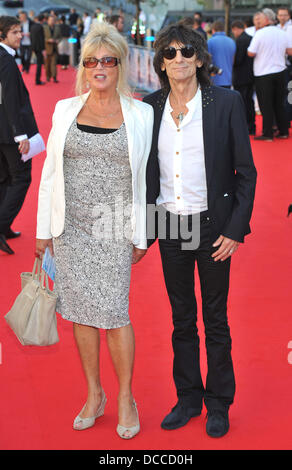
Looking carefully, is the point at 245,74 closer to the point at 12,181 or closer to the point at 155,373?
the point at 12,181

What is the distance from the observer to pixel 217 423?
3566mm

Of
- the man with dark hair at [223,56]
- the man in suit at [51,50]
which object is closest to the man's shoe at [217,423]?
the man with dark hair at [223,56]

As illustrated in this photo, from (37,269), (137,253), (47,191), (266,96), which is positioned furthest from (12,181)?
(266,96)

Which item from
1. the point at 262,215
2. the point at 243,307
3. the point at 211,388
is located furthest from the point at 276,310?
the point at 262,215

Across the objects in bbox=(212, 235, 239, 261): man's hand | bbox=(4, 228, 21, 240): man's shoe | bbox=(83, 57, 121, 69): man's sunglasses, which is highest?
bbox=(83, 57, 121, 69): man's sunglasses

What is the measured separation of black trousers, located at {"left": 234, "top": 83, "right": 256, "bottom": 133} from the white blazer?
8.86 metres

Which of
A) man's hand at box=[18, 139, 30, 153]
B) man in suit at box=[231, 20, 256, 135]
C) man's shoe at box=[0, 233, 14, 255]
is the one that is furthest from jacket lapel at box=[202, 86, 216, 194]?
man in suit at box=[231, 20, 256, 135]

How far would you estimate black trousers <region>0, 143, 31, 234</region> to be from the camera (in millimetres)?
6402

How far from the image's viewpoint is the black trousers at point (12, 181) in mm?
6402

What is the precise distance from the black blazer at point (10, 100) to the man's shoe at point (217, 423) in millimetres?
3380

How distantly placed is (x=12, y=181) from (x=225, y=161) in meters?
3.57

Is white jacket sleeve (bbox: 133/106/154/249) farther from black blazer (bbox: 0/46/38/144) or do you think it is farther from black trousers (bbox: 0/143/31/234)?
black trousers (bbox: 0/143/31/234)

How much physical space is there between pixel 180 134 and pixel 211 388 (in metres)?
1.27

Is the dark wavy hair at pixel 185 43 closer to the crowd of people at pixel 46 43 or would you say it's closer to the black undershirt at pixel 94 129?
the black undershirt at pixel 94 129
